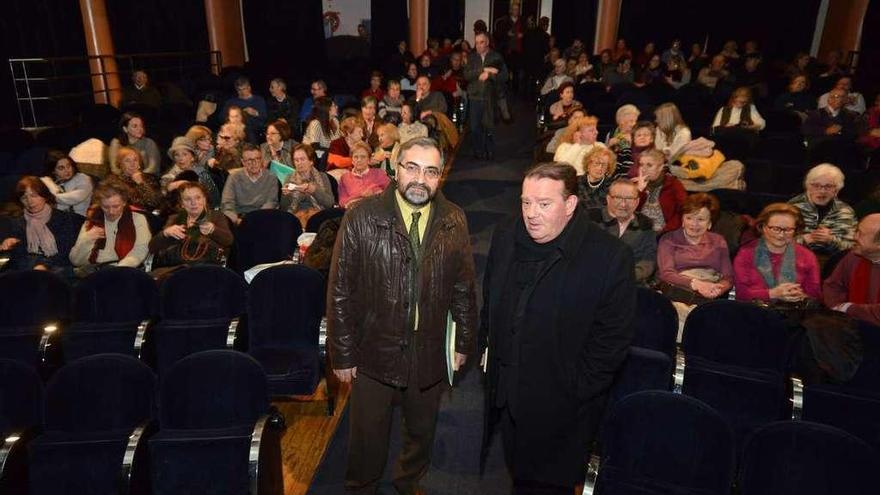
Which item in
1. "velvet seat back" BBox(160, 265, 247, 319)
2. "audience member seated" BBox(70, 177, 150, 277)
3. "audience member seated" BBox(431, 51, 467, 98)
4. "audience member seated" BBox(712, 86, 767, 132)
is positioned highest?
"audience member seated" BBox(431, 51, 467, 98)

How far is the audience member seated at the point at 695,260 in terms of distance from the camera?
3551 mm

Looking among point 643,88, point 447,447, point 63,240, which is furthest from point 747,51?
point 63,240

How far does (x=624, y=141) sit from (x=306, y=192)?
112 inches

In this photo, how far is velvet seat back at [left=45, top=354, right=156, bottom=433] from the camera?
2543 mm

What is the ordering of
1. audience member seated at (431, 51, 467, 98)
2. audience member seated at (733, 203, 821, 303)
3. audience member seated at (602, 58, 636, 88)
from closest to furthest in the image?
1. audience member seated at (733, 203, 821, 303)
2. audience member seated at (431, 51, 467, 98)
3. audience member seated at (602, 58, 636, 88)

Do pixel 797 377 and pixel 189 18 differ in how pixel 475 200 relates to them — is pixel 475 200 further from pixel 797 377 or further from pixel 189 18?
pixel 189 18

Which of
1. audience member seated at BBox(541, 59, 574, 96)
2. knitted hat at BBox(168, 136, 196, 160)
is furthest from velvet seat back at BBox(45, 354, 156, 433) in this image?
audience member seated at BBox(541, 59, 574, 96)

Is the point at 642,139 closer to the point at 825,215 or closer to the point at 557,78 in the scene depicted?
the point at 825,215

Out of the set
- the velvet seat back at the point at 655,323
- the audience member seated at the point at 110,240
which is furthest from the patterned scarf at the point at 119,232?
the velvet seat back at the point at 655,323

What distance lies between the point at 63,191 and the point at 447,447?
3922mm

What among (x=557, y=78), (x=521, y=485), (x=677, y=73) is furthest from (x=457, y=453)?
(x=677, y=73)

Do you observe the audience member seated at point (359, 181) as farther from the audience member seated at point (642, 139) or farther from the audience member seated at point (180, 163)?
the audience member seated at point (642, 139)

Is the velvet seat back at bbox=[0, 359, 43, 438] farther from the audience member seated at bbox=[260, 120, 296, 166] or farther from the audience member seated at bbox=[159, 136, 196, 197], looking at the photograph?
the audience member seated at bbox=[260, 120, 296, 166]

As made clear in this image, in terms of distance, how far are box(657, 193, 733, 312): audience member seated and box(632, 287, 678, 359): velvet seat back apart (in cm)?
41
